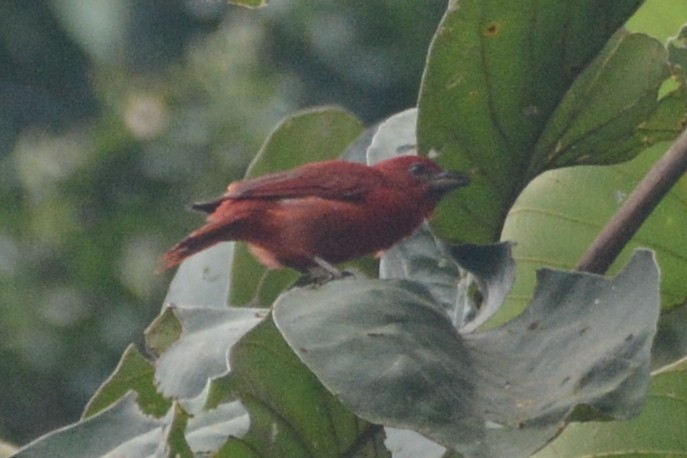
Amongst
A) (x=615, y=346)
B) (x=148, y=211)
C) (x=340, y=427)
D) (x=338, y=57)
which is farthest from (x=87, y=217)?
(x=615, y=346)

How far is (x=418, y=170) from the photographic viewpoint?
1969 millimetres

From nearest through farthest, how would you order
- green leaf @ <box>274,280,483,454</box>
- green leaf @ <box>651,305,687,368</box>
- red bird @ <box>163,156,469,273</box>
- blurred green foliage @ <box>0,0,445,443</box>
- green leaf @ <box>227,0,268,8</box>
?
1. green leaf @ <box>274,280,483,454</box>
2. green leaf @ <box>227,0,268,8</box>
3. red bird @ <box>163,156,469,273</box>
4. green leaf @ <box>651,305,687,368</box>
5. blurred green foliage @ <box>0,0,445,443</box>

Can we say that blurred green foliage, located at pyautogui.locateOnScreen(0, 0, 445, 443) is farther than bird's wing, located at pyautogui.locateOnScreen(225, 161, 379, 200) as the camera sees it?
Yes

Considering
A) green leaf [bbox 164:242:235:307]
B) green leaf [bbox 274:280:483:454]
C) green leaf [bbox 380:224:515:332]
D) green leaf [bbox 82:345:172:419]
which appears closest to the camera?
green leaf [bbox 274:280:483:454]

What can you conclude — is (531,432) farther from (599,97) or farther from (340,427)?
(599,97)

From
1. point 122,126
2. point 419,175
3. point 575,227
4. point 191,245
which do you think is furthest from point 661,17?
point 122,126

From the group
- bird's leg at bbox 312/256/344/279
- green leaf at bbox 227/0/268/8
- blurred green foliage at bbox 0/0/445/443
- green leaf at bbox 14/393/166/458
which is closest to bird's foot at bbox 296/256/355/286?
bird's leg at bbox 312/256/344/279

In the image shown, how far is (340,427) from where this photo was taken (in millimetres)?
1253

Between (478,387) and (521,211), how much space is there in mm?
649

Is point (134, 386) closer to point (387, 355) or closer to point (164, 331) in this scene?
point (164, 331)

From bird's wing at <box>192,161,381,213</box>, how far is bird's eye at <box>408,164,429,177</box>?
64mm

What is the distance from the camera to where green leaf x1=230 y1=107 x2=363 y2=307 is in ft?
6.13

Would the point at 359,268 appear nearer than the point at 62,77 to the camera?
Yes

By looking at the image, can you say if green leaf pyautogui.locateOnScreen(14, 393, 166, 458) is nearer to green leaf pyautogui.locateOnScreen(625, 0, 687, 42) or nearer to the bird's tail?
the bird's tail
